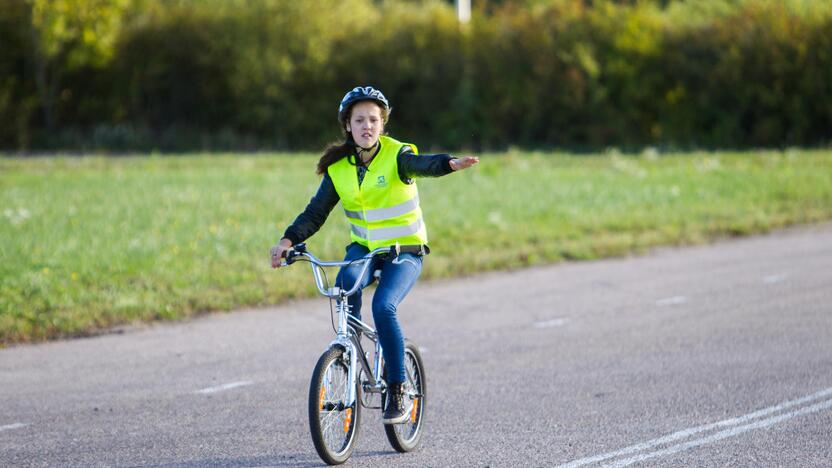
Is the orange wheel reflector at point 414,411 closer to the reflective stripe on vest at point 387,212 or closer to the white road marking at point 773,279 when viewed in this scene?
the reflective stripe on vest at point 387,212

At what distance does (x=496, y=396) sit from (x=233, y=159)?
905 inches

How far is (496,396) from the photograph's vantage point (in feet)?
26.4

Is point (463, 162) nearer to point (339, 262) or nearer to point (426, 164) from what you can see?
point (426, 164)

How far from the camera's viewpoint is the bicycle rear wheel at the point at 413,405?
6.68 meters

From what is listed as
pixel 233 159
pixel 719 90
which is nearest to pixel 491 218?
pixel 233 159

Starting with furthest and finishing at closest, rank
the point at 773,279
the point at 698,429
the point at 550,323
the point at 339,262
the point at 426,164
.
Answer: the point at 773,279 < the point at 550,323 < the point at 698,429 < the point at 426,164 < the point at 339,262

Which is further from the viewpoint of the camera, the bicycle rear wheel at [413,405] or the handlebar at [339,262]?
the bicycle rear wheel at [413,405]

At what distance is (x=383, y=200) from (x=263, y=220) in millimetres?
10124

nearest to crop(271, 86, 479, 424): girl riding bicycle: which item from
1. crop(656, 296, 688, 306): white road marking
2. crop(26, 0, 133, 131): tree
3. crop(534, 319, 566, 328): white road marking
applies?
crop(534, 319, 566, 328): white road marking

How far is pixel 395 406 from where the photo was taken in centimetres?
658

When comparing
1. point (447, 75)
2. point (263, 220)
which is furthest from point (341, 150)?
point (447, 75)

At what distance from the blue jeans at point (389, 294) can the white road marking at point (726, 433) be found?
1.30 meters

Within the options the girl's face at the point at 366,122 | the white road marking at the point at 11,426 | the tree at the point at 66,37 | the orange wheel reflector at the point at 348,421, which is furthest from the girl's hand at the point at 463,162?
the tree at the point at 66,37

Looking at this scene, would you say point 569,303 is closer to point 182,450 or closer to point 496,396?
point 496,396
